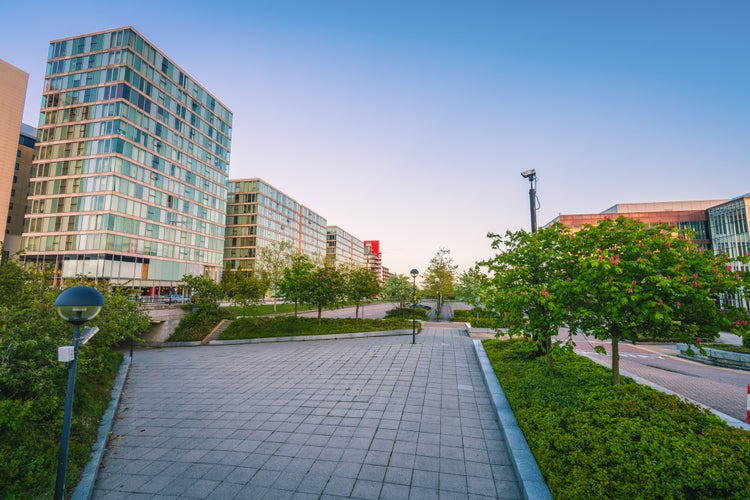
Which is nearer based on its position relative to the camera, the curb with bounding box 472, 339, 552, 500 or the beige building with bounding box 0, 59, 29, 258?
the curb with bounding box 472, 339, 552, 500

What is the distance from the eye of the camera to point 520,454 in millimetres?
5785

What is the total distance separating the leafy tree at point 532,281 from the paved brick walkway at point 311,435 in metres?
2.59

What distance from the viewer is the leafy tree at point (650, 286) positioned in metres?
6.24

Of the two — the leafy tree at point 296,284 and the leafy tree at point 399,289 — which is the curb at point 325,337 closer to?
the leafy tree at point 296,284

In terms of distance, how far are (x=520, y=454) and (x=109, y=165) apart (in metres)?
56.6

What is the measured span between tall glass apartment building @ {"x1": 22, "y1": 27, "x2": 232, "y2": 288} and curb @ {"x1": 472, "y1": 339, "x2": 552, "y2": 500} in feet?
165

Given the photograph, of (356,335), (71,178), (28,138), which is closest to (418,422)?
(356,335)

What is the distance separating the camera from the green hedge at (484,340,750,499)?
4016mm

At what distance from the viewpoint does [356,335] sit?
71.7 feet

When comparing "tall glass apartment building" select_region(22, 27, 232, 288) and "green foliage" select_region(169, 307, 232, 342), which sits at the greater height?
"tall glass apartment building" select_region(22, 27, 232, 288)

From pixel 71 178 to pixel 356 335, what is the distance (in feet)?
163

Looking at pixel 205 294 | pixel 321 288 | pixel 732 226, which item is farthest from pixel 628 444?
pixel 732 226

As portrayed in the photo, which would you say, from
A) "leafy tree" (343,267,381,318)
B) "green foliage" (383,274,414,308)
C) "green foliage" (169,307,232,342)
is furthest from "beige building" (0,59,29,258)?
"green foliage" (383,274,414,308)

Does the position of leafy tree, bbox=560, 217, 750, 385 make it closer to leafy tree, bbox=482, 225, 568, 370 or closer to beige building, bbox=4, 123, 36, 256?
leafy tree, bbox=482, 225, 568, 370
